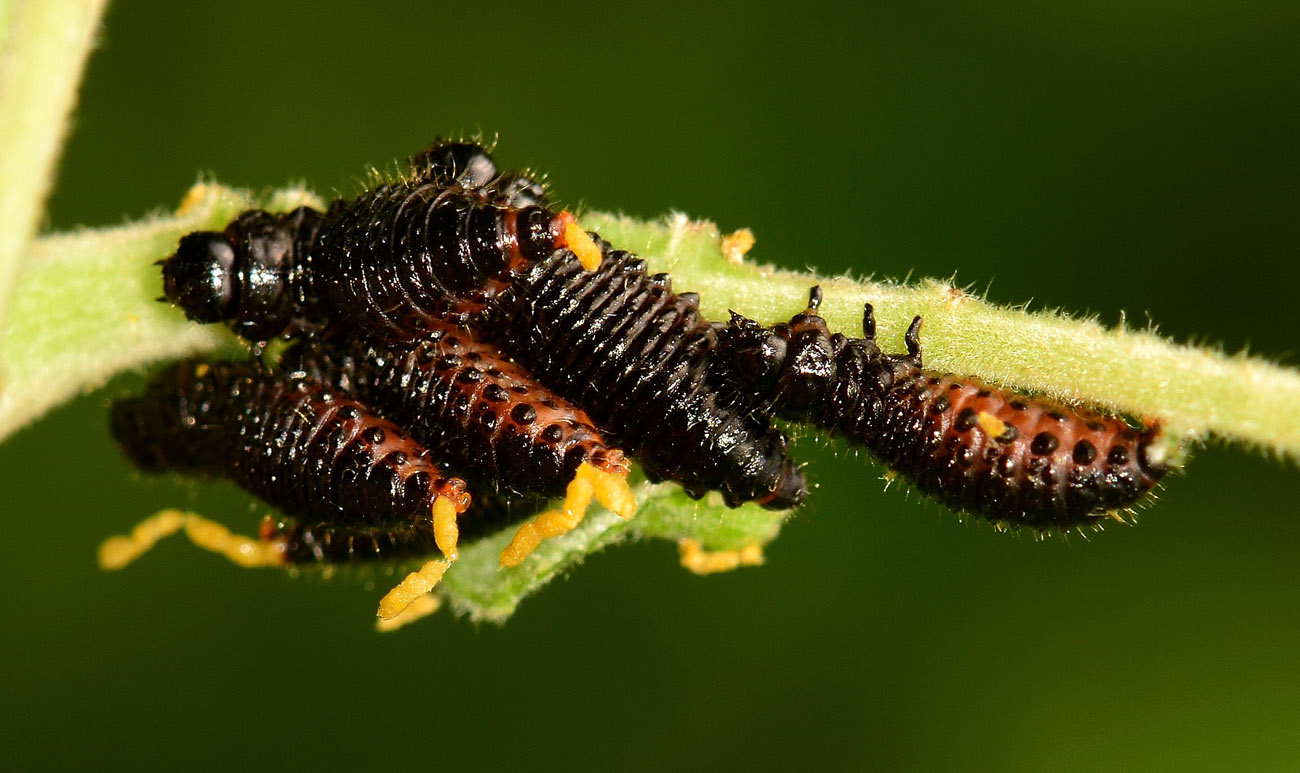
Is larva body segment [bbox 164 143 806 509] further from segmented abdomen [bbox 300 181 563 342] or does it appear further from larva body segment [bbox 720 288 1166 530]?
larva body segment [bbox 720 288 1166 530]

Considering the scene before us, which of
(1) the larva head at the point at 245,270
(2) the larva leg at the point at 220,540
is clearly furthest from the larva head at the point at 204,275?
(2) the larva leg at the point at 220,540

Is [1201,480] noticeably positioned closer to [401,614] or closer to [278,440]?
[401,614]

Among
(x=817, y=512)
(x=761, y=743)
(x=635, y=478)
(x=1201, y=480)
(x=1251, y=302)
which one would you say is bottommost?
(x=761, y=743)

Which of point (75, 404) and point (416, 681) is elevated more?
point (75, 404)

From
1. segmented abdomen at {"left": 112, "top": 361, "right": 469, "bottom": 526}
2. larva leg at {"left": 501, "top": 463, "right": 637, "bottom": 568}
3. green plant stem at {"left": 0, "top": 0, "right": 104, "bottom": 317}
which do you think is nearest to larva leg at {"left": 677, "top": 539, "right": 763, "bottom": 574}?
larva leg at {"left": 501, "top": 463, "right": 637, "bottom": 568}

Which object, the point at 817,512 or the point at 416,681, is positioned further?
the point at 416,681

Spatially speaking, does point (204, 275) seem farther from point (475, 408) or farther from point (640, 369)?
point (640, 369)

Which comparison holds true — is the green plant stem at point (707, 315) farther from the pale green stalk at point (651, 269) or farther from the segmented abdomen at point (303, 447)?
the segmented abdomen at point (303, 447)

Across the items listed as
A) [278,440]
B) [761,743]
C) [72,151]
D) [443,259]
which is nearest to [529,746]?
[761,743]
